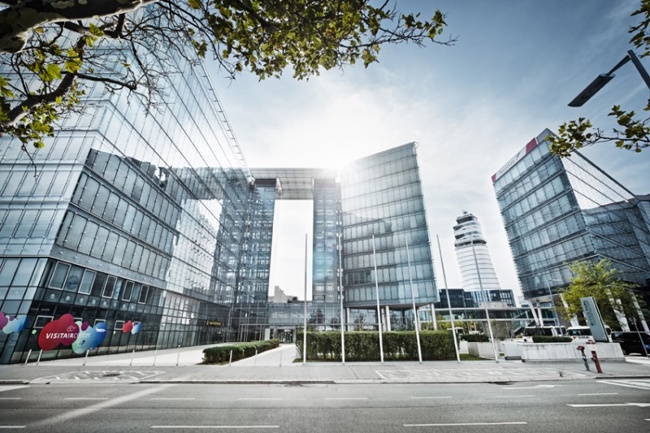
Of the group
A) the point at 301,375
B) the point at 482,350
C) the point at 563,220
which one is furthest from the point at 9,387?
the point at 563,220

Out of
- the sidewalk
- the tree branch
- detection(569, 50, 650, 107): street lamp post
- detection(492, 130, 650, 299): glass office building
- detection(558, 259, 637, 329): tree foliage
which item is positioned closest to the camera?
the tree branch

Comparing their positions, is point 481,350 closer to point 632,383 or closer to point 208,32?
point 632,383

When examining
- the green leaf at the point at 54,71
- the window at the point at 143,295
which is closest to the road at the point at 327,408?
the green leaf at the point at 54,71

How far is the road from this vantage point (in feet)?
21.2

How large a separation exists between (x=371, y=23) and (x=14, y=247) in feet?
86.7

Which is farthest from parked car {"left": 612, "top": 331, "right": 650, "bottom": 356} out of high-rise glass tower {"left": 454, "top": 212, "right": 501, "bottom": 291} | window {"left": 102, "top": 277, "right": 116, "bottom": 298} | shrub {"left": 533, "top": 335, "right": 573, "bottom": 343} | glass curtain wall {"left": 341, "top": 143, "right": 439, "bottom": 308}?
high-rise glass tower {"left": 454, "top": 212, "right": 501, "bottom": 291}

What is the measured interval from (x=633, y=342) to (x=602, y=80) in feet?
94.8

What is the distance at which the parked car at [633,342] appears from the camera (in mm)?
22547

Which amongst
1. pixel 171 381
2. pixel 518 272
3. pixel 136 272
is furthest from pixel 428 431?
pixel 518 272

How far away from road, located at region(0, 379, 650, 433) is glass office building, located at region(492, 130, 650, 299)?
146 ft

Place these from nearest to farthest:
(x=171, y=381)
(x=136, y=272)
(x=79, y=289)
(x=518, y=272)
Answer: (x=171, y=381) < (x=79, y=289) < (x=136, y=272) < (x=518, y=272)

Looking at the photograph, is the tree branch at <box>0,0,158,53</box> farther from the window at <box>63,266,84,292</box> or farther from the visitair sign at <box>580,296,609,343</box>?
the visitair sign at <box>580,296,609,343</box>

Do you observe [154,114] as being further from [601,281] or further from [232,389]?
[601,281]

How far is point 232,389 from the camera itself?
11.2 meters
